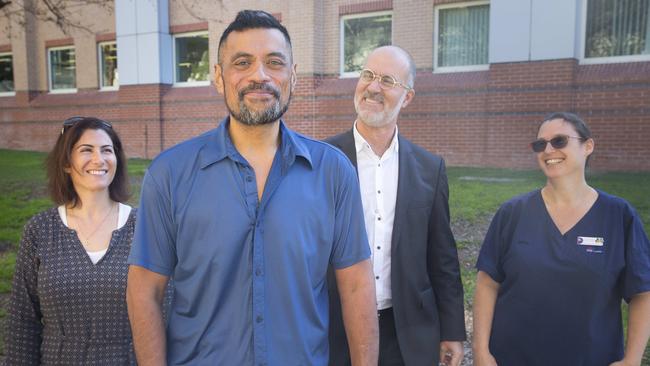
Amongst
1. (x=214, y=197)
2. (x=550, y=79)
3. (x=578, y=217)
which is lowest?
(x=578, y=217)

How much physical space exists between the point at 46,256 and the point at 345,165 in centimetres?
151

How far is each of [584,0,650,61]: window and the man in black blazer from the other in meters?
9.24

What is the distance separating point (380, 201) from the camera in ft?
8.81

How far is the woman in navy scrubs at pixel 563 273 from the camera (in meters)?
2.48

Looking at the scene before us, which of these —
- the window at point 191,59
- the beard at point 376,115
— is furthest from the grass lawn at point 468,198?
the window at point 191,59

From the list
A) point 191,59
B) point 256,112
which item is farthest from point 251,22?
point 191,59

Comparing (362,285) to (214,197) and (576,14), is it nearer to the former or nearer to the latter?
(214,197)

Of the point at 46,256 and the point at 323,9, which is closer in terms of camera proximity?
the point at 46,256

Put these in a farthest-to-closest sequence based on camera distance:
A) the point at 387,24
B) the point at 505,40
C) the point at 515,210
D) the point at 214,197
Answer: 1. the point at 387,24
2. the point at 505,40
3. the point at 515,210
4. the point at 214,197

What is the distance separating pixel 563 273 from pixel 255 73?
5.41 ft

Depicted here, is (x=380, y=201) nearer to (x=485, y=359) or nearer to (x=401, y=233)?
(x=401, y=233)

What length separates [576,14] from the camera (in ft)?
33.7

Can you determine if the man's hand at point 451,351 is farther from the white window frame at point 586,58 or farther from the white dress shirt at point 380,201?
the white window frame at point 586,58

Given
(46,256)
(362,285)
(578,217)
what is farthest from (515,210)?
(46,256)
